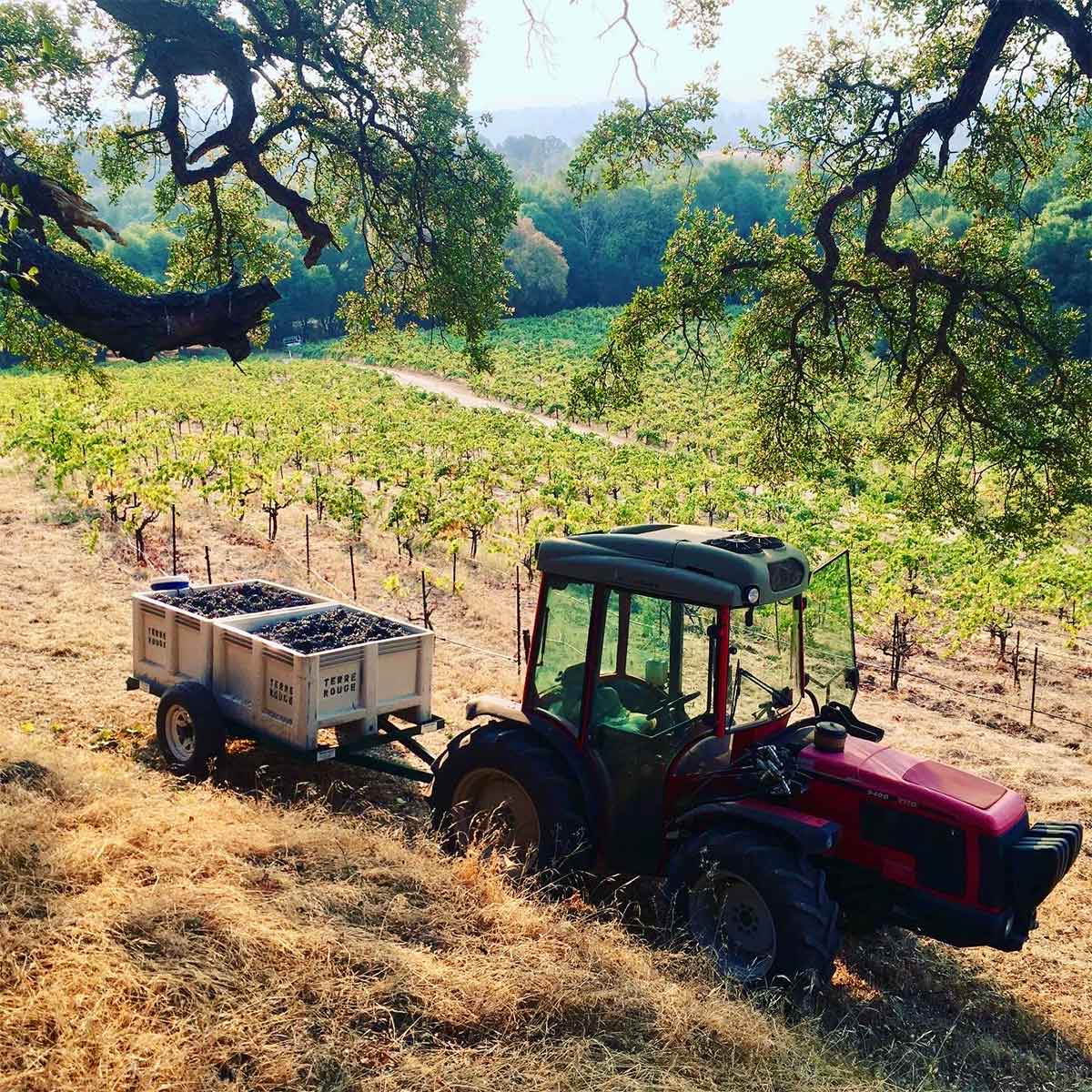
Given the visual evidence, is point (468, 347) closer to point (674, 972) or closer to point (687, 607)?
point (687, 607)

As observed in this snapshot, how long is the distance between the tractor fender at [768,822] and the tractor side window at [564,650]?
37.9 inches

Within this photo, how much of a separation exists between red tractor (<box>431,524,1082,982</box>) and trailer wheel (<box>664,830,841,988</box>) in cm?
1

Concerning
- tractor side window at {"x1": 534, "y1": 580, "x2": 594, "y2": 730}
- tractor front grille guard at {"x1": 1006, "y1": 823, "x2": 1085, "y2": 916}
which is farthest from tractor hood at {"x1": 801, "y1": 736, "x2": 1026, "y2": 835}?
tractor side window at {"x1": 534, "y1": 580, "x2": 594, "y2": 730}

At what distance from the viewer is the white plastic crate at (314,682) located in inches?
284

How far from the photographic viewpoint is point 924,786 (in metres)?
5.21

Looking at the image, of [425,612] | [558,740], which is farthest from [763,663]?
[425,612]

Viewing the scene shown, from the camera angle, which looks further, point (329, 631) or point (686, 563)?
point (329, 631)

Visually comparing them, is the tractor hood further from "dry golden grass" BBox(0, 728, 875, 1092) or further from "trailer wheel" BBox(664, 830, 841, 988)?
"dry golden grass" BBox(0, 728, 875, 1092)

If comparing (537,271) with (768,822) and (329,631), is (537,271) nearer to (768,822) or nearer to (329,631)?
(329,631)

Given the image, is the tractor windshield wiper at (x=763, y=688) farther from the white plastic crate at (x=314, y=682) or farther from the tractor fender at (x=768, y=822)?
the white plastic crate at (x=314, y=682)

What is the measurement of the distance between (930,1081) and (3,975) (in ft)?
12.9

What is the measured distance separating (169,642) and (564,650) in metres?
3.91

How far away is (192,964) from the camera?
421 centimetres

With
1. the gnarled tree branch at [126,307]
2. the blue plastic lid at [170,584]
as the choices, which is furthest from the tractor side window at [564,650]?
the blue plastic lid at [170,584]
